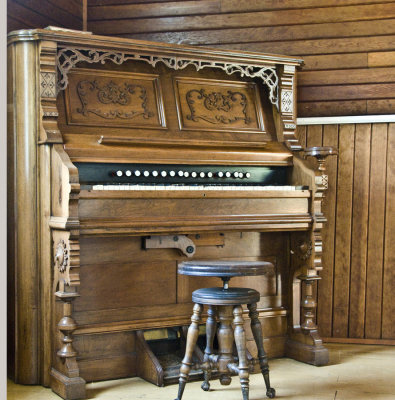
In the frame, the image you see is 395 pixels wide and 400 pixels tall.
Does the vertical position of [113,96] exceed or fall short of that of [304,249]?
it exceeds it

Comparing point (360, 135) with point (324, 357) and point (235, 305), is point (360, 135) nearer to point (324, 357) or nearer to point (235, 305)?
point (324, 357)

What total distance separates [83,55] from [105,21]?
1180 mm

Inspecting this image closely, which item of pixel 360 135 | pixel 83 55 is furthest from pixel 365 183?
pixel 83 55

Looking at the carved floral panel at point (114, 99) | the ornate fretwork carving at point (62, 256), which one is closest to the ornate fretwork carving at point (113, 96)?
the carved floral panel at point (114, 99)

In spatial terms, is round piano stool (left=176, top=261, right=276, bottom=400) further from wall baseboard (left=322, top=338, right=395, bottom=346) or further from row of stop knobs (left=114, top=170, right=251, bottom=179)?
wall baseboard (left=322, top=338, right=395, bottom=346)

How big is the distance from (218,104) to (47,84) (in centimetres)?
112

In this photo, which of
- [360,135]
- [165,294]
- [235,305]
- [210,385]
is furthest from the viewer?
[360,135]

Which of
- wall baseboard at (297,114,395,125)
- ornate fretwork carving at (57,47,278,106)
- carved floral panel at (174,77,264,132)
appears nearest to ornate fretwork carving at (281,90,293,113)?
ornate fretwork carving at (57,47,278,106)

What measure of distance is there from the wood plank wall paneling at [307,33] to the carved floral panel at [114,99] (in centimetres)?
92

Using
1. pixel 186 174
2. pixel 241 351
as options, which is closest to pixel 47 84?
pixel 186 174

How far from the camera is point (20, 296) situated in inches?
147

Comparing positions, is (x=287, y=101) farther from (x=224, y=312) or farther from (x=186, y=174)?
(x=224, y=312)

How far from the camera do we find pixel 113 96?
3.93 meters

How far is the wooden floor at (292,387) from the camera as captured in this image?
3.47m
